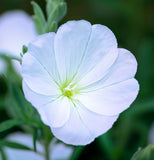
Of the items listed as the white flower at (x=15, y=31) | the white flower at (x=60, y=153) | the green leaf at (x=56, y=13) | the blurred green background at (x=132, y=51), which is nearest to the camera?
the green leaf at (x=56, y=13)

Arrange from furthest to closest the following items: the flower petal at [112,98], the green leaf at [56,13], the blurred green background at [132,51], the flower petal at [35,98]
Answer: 1. the blurred green background at [132,51]
2. the green leaf at [56,13]
3. the flower petal at [112,98]
4. the flower petal at [35,98]

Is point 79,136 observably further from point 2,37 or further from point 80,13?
point 80,13

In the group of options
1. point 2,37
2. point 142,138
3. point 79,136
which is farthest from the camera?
point 2,37

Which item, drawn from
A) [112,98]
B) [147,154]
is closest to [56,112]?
[112,98]

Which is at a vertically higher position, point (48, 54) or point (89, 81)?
point (48, 54)

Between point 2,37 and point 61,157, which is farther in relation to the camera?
point 2,37

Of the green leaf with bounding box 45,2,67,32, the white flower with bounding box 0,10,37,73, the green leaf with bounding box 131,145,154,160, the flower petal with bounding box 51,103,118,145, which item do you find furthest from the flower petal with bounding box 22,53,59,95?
the white flower with bounding box 0,10,37,73

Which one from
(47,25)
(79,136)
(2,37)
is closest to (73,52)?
(47,25)

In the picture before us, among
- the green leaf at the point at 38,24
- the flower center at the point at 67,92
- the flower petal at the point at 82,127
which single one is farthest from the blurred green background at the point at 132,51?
the flower petal at the point at 82,127

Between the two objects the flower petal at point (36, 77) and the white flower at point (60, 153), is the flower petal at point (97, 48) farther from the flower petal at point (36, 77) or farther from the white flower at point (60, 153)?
the white flower at point (60, 153)
